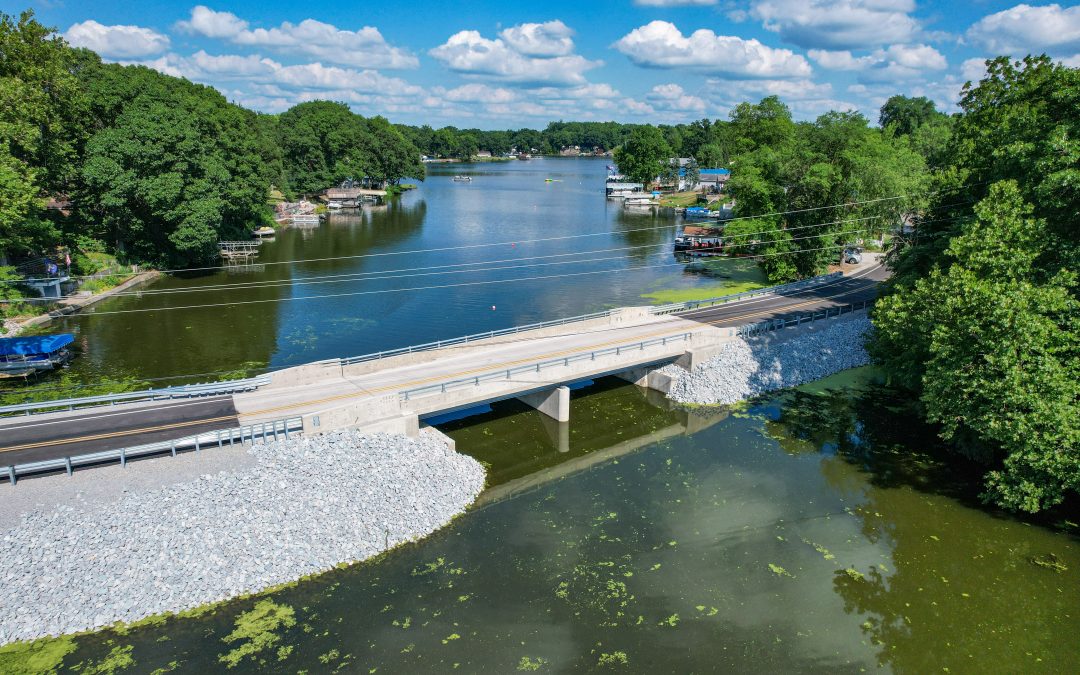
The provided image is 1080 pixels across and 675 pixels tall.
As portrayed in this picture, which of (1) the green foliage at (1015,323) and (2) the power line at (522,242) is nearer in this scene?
(1) the green foliage at (1015,323)

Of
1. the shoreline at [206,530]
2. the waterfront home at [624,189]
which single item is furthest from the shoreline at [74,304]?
the waterfront home at [624,189]

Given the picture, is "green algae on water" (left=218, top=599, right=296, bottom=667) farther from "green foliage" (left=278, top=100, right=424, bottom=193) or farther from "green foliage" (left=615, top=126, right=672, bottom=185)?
"green foliage" (left=615, top=126, right=672, bottom=185)

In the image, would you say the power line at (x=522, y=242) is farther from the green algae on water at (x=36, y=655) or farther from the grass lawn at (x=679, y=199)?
the green algae on water at (x=36, y=655)

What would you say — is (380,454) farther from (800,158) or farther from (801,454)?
(800,158)

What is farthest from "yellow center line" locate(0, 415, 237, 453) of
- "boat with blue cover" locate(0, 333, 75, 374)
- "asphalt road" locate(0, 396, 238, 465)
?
"boat with blue cover" locate(0, 333, 75, 374)

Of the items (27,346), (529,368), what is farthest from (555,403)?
(27,346)

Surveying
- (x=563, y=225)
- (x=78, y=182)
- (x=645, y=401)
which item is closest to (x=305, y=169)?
(x=563, y=225)
